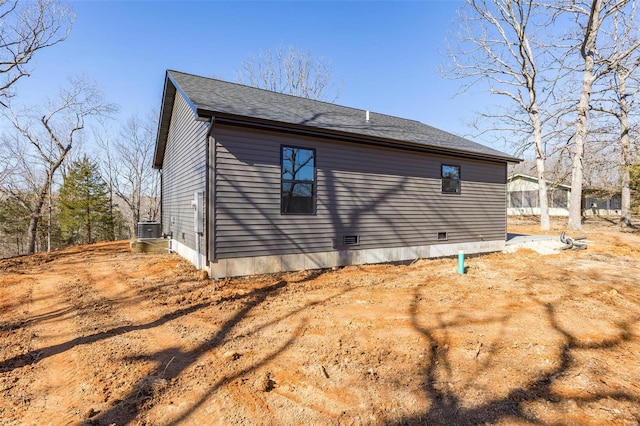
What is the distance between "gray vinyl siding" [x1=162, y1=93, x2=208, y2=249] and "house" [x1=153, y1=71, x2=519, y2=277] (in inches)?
1.4

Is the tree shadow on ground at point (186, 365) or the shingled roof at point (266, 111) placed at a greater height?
the shingled roof at point (266, 111)

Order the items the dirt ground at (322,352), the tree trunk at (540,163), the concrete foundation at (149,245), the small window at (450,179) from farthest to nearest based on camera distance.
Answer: the tree trunk at (540,163) < the concrete foundation at (149,245) < the small window at (450,179) < the dirt ground at (322,352)

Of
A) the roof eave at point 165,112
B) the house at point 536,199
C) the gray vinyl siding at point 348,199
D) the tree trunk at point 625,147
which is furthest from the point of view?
the house at point 536,199

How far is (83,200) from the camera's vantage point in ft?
65.8

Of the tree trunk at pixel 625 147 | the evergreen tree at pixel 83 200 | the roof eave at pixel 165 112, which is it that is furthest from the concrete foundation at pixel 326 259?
the evergreen tree at pixel 83 200

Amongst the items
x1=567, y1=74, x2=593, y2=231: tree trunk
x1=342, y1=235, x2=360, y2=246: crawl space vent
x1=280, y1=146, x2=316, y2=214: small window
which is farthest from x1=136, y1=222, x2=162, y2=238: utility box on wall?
x1=567, y1=74, x2=593, y2=231: tree trunk

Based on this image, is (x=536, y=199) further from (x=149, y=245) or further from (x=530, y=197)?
(x=149, y=245)

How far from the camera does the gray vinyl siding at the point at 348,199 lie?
6.77 meters

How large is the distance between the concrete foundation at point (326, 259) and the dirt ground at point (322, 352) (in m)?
0.42

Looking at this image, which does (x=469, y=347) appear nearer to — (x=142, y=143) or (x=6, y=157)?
(x=6, y=157)

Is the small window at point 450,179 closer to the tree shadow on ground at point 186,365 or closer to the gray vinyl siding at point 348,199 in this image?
the gray vinyl siding at point 348,199

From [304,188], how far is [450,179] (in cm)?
546

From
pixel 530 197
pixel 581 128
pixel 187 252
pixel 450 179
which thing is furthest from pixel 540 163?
pixel 187 252

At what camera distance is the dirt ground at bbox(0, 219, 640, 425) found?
2469mm
